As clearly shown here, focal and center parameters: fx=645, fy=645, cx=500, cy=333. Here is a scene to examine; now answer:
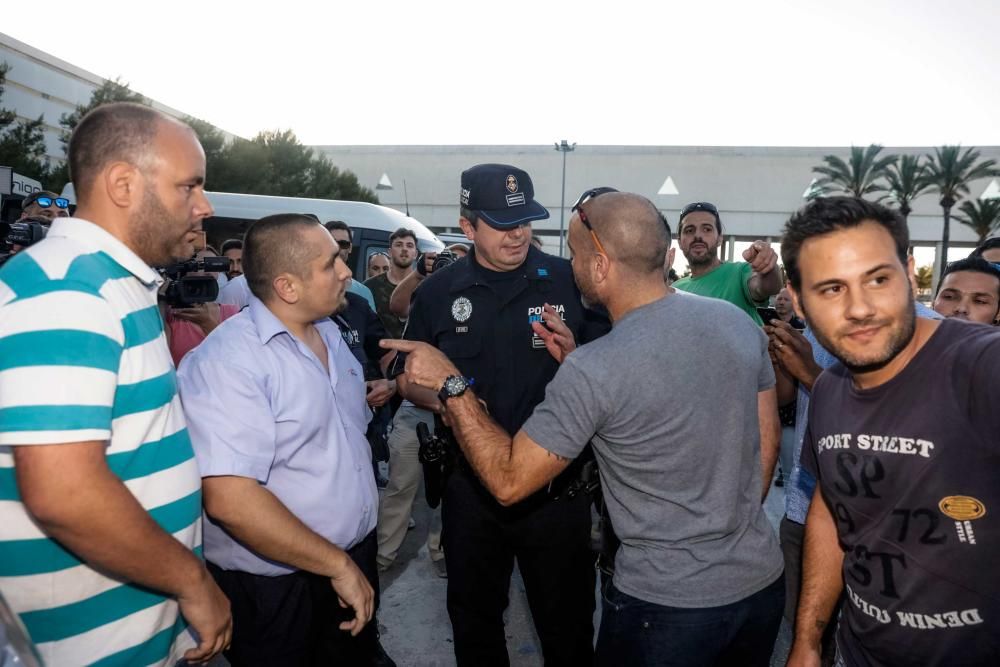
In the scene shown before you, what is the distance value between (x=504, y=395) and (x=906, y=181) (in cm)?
3330

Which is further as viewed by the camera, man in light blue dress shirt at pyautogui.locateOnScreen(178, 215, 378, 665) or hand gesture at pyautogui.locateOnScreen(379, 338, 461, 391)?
hand gesture at pyautogui.locateOnScreen(379, 338, 461, 391)

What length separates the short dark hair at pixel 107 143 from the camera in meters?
1.60

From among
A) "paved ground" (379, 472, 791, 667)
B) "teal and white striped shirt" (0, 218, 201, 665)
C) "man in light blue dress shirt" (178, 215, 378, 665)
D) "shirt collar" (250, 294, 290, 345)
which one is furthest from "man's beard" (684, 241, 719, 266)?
"teal and white striped shirt" (0, 218, 201, 665)

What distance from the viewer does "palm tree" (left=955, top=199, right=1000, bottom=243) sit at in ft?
95.0

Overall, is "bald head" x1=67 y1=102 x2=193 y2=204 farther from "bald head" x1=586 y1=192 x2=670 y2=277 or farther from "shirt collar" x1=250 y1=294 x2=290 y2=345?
"bald head" x1=586 y1=192 x2=670 y2=277

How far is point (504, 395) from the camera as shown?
2908 millimetres

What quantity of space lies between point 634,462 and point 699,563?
35cm

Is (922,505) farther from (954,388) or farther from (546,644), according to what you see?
(546,644)

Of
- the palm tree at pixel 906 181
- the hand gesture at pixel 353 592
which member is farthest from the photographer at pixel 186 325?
the palm tree at pixel 906 181

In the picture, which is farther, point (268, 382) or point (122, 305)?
point (268, 382)

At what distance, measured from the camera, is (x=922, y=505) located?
1515mm

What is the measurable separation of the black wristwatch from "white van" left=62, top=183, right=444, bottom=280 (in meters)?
7.86

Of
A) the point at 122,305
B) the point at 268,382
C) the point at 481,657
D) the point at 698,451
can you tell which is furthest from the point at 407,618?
the point at 122,305

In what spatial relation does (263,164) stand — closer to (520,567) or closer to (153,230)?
(520,567)
